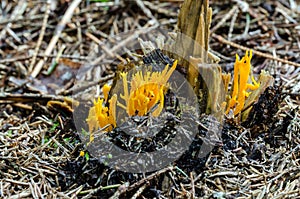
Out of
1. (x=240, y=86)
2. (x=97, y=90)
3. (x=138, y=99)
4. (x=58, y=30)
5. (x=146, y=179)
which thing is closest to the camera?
(x=146, y=179)

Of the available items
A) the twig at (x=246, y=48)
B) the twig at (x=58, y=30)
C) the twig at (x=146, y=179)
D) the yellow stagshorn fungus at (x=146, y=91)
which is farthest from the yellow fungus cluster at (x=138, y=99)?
the twig at (x=58, y=30)

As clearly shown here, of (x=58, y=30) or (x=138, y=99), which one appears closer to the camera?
(x=138, y=99)

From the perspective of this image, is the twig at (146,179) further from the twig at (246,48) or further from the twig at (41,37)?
the twig at (41,37)

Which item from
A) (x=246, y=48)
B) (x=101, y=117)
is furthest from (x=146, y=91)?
(x=246, y=48)

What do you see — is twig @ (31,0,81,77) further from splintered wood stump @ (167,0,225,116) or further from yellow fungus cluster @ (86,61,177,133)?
splintered wood stump @ (167,0,225,116)

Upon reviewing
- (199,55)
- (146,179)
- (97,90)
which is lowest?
(146,179)

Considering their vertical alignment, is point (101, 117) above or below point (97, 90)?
above

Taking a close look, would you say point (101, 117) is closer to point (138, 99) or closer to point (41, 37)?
point (138, 99)

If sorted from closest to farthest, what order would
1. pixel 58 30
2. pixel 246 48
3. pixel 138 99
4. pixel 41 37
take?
pixel 138 99 → pixel 246 48 → pixel 41 37 → pixel 58 30
